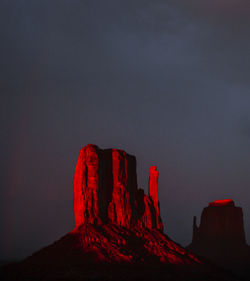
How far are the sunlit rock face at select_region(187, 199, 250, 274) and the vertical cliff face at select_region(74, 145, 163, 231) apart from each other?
2417 inches

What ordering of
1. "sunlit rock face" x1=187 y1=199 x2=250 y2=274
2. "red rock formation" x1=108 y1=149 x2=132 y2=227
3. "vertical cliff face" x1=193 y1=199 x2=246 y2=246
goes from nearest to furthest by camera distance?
"red rock formation" x1=108 y1=149 x2=132 y2=227 < "sunlit rock face" x1=187 y1=199 x2=250 y2=274 < "vertical cliff face" x1=193 y1=199 x2=246 y2=246

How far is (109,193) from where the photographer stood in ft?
212

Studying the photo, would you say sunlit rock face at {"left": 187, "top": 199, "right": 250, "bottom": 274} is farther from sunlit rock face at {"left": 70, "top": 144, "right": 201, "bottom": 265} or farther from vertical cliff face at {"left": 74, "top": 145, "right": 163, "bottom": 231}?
sunlit rock face at {"left": 70, "top": 144, "right": 201, "bottom": 265}

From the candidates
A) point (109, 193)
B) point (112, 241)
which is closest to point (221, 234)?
point (109, 193)

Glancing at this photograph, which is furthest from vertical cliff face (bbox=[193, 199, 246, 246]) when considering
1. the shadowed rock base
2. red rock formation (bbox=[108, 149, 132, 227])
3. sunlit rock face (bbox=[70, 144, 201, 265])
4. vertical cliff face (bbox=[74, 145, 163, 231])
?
red rock formation (bbox=[108, 149, 132, 227])

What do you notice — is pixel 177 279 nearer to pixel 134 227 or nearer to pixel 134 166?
pixel 134 227

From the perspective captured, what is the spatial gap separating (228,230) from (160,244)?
249ft

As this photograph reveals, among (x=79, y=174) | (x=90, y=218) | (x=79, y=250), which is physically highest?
(x=79, y=174)

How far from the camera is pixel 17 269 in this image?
177 ft

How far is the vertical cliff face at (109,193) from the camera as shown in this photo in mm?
61500

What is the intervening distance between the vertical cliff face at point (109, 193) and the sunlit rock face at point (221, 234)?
61386 millimetres

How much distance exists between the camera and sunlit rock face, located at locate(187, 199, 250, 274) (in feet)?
412

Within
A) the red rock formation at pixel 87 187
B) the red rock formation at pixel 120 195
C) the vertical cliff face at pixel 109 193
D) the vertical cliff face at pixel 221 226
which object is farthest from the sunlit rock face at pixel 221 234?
the red rock formation at pixel 87 187

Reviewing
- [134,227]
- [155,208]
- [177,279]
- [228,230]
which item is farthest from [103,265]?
[228,230]
